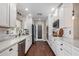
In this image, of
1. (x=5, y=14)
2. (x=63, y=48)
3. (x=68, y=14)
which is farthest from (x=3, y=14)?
(x=68, y=14)

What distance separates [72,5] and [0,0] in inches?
83.2

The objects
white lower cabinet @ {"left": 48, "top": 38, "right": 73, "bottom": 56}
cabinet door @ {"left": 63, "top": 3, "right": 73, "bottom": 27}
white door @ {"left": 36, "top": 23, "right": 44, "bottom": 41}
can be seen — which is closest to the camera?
white lower cabinet @ {"left": 48, "top": 38, "right": 73, "bottom": 56}

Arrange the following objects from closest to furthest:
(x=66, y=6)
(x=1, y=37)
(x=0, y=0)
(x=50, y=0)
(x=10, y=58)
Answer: (x=10, y=58) → (x=0, y=0) → (x=50, y=0) → (x=1, y=37) → (x=66, y=6)

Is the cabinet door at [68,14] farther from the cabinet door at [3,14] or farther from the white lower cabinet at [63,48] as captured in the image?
the cabinet door at [3,14]

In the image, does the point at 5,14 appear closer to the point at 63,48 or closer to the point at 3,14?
the point at 3,14

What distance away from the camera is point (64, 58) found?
798 millimetres

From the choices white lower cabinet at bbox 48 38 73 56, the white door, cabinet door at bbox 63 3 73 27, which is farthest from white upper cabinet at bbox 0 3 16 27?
the white door

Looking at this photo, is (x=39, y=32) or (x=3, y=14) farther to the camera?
(x=39, y=32)

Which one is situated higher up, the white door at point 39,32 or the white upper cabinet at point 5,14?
the white upper cabinet at point 5,14

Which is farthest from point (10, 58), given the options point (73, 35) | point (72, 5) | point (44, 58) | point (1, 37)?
point (72, 5)

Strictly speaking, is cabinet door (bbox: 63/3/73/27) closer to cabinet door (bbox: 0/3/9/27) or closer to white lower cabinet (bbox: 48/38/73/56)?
white lower cabinet (bbox: 48/38/73/56)

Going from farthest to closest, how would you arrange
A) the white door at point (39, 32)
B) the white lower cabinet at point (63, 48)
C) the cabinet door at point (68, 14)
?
1. the white door at point (39, 32)
2. the cabinet door at point (68, 14)
3. the white lower cabinet at point (63, 48)

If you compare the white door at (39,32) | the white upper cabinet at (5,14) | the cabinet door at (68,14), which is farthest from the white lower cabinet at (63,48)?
the white door at (39,32)

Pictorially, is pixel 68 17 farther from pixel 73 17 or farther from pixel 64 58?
pixel 64 58
